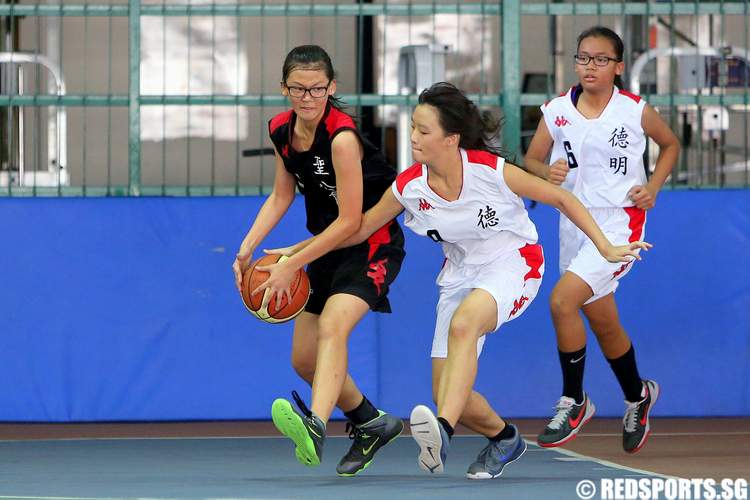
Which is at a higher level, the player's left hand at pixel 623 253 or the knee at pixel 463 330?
the player's left hand at pixel 623 253

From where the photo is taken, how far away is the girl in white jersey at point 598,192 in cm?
771

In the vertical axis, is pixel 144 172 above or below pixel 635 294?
above

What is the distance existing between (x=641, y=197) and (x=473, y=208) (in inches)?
57.9

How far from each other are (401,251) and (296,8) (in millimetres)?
3043

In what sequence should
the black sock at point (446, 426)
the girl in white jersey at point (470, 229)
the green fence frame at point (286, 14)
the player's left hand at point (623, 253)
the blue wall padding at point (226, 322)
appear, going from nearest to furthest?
the black sock at point (446, 426) → the player's left hand at point (623, 253) → the girl in white jersey at point (470, 229) → the blue wall padding at point (226, 322) → the green fence frame at point (286, 14)

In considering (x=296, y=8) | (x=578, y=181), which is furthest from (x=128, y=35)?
(x=578, y=181)

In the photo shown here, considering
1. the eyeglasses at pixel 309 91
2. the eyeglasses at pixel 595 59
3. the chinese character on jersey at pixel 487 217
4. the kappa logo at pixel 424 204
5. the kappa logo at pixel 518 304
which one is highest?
the eyeglasses at pixel 595 59

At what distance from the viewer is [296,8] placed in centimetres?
960

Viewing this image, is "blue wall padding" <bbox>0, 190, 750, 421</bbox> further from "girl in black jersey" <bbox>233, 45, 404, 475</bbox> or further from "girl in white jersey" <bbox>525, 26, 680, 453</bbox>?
"girl in black jersey" <bbox>233, 45, 404, 475</bbox>

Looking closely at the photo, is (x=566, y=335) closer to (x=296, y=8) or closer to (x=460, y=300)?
(x=460, y=300)

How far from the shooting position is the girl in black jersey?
6523 millimetres

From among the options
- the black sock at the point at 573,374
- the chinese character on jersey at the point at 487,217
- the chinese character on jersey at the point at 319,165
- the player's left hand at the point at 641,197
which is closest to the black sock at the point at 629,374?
the black sock at the point at 573,374

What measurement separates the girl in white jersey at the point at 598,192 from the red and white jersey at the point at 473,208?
3.40 feet

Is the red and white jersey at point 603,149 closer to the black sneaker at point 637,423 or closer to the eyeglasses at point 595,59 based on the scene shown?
the eyeglasses at point 595,59
